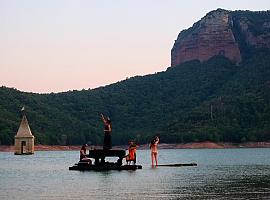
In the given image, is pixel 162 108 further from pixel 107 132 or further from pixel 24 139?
pixel 107 132

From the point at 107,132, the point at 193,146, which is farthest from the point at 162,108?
the point at 107,132

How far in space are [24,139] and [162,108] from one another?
5361 centimetres

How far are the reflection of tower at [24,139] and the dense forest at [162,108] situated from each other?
833 inches

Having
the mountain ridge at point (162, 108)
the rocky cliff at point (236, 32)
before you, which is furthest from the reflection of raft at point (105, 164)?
the rocky cliff at point (236, 32)

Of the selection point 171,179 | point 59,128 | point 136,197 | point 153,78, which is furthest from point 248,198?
point 153,78

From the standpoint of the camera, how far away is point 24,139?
111375 mm

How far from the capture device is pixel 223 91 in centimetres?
15462

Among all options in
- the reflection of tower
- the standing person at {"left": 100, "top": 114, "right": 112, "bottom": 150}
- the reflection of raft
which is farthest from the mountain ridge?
the standing person at {"left": 100, "top": 114, "right": 112, "bottom": 150}

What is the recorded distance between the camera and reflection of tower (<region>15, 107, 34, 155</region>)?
362 ft

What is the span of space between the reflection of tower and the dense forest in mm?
21164

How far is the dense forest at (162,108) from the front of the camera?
139 m

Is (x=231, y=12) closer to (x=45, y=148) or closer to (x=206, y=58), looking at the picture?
(x=206, y=58)

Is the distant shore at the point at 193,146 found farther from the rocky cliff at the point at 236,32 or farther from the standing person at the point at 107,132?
the standing person at the point at 107,132

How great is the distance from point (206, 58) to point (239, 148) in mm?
52946
